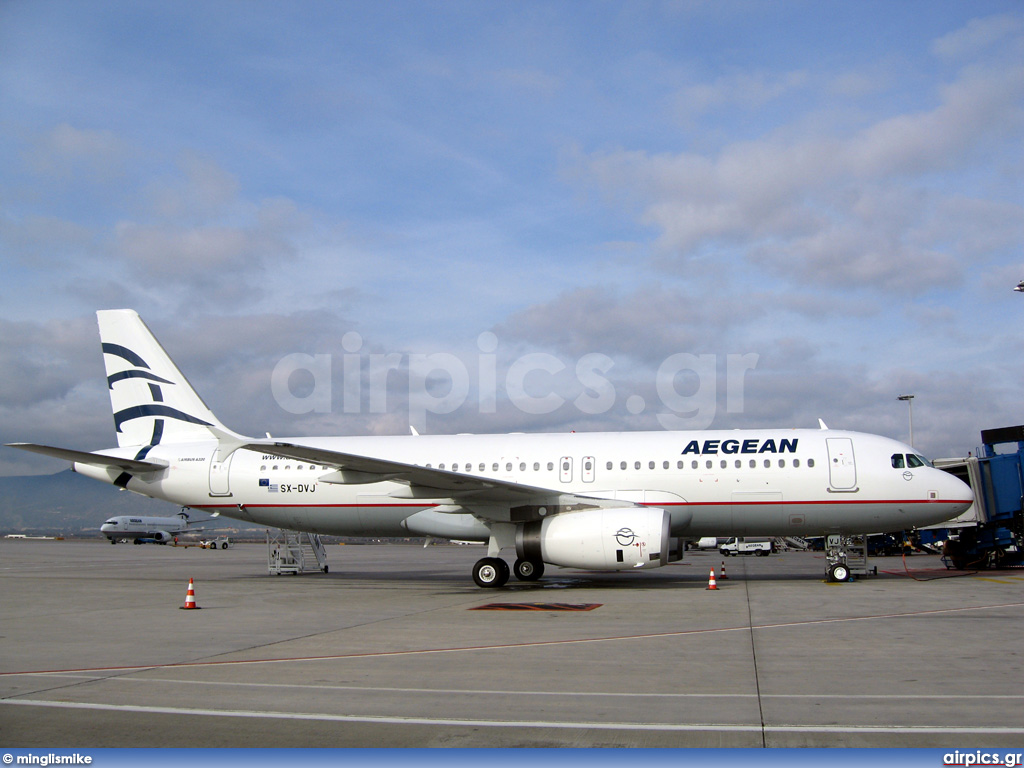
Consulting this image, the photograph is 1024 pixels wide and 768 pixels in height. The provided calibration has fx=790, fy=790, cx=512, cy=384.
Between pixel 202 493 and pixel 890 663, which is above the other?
pixel 202 493

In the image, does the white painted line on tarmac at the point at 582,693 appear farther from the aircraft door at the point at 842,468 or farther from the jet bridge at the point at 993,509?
the jet bridge at the point at 993,509

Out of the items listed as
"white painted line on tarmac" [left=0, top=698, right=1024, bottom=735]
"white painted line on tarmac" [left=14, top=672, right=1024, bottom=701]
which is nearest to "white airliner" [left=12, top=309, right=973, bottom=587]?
"white painted line on tarmac" [left=14, top=672, right=1024, bottom=701]

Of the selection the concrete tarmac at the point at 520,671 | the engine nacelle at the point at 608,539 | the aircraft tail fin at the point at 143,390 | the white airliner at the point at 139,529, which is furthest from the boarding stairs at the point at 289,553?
the white airliner at the point at 139,529

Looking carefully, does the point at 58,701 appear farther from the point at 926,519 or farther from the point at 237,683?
the point at 926,519

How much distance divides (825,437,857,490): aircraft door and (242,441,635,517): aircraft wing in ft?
16.4

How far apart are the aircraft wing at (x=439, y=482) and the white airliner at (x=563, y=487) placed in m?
0.05

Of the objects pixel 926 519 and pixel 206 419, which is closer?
pixel 926 519

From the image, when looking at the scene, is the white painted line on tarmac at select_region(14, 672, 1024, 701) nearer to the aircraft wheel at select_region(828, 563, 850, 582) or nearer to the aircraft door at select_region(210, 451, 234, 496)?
the aircraft wheel at select_region(828, 563, 850, 582)

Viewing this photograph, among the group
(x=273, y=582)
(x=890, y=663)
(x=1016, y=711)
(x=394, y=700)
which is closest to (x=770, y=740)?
(x=1016, y=711)

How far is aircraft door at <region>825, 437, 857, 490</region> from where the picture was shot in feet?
62.4

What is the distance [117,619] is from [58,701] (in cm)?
715

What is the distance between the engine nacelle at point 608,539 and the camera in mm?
17047

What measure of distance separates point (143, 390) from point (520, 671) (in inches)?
733

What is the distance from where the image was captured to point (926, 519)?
1905cm
